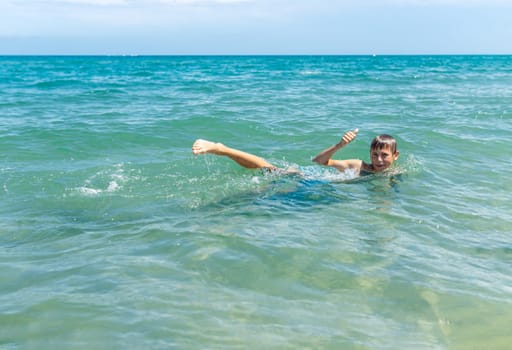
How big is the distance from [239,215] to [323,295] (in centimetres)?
198

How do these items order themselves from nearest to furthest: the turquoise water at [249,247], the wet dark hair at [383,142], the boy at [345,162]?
the turquoise water at [249,247]
the boy at [345,162]
the wet dark hair at [383,142]

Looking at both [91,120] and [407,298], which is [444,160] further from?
[91,120]

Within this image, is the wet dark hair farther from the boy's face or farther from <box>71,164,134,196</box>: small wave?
<box>71,164,134,196</box>: small wave

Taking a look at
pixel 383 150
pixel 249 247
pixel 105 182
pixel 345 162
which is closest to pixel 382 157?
pixel 383 150

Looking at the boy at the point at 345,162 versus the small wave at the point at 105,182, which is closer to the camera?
the boy at the point at 345,162

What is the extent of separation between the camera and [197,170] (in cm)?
806

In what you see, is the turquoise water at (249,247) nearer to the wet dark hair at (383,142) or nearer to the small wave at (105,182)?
the small wave at (105,182)

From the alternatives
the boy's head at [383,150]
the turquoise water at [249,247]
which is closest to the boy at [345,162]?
the boy's head at [383,150]

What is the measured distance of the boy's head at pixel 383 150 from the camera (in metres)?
6.70

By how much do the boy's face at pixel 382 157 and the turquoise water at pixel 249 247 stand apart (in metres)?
0.16

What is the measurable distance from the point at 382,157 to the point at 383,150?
0.10 m

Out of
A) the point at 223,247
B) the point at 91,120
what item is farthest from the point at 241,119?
the point at 223,247

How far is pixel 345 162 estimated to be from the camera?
282 inches

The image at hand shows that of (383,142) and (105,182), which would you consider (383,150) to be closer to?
(383,142)
